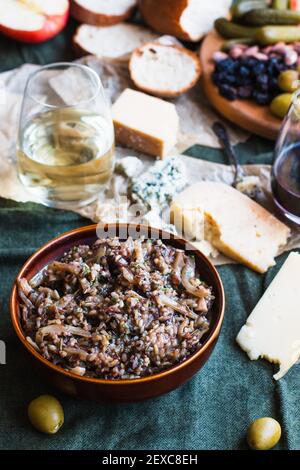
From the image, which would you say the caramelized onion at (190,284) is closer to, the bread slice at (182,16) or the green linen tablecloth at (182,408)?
the green linen tablecloth at (182,408)

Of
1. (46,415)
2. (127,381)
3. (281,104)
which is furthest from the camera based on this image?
(281,104)

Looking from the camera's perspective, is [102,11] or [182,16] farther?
[102,11]

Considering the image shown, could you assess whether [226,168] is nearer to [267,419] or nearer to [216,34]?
[216,34]

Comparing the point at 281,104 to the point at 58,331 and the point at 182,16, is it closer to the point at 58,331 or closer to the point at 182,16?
the point at 182,16

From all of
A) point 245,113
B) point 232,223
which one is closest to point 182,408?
point 232,223

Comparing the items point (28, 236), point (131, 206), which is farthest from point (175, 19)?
point (28, 236)
